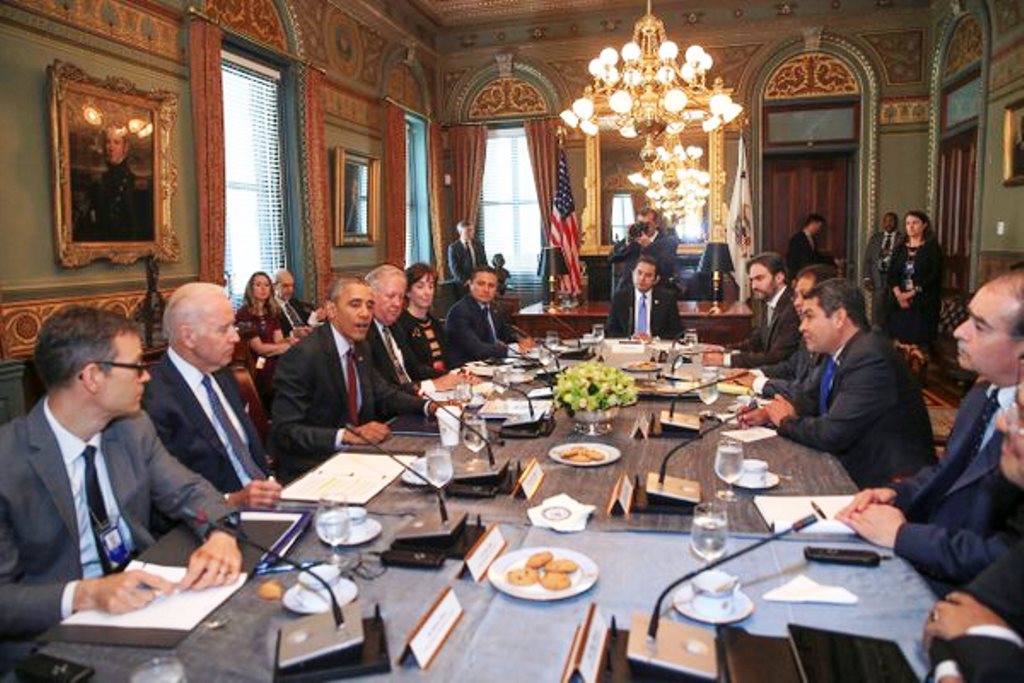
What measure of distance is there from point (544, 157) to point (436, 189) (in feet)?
5.07

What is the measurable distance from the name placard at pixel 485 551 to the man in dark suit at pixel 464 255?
802cm

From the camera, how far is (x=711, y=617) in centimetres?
145

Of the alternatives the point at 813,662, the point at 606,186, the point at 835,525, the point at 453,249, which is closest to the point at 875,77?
the point at 606,186

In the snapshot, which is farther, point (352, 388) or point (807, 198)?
point (807, 198)

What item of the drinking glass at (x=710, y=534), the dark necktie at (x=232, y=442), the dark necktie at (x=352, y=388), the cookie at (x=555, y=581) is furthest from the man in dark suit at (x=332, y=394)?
the drinking glass at (x=710, y=534)

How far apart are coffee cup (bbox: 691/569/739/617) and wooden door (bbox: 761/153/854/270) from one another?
9.32m

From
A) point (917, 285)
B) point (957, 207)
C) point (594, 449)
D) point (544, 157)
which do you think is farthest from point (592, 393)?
point (544, 157)

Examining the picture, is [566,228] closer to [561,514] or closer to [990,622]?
[561,514]

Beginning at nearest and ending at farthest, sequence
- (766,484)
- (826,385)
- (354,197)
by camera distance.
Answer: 1. (766,484)
2. (826,385)
3. (354,197)

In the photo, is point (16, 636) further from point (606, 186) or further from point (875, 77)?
point (875, 77)

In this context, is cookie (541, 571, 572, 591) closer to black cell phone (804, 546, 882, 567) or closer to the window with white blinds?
black cell phone (804, 546, 882, 567)

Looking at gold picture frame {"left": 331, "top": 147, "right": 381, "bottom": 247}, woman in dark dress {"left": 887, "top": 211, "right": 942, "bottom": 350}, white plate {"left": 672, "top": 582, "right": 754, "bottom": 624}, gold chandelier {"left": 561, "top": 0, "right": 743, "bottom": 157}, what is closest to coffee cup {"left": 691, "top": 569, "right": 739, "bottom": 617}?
white plate {"left": 672, "top": 582, "right": 754, "bottom": 624}

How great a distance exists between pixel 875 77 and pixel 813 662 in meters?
9.75

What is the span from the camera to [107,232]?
4934 mm
